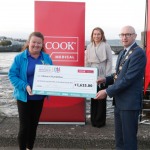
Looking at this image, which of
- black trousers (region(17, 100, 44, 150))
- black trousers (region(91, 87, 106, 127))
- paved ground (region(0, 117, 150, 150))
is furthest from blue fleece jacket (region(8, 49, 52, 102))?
black trousers (region(91, 87, 106, 127))

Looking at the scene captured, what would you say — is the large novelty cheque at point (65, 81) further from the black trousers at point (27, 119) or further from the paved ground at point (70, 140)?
the paved ground at point (70, 140)

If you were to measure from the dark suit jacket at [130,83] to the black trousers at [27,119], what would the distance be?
1110mm

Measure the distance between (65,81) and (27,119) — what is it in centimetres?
74

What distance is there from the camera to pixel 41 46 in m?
4.00

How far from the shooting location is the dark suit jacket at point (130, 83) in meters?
3.35

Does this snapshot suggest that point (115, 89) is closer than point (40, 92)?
Yes

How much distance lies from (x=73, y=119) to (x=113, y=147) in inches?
38.4

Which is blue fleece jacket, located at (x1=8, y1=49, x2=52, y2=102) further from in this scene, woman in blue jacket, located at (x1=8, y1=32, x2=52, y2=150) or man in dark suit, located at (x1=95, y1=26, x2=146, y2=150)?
man in dark suit, located at (x1=95, y1=26, x2=146, y2=150)

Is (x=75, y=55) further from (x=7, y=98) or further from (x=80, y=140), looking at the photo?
(x=7, y=98)

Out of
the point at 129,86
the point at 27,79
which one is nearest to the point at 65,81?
the point at 27,79

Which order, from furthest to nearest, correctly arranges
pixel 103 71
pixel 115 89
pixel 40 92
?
pixel 103 71 < pixel 40 92 < pixel 115 89

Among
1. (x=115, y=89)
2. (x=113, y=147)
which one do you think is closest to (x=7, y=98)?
(x=113, y=147)

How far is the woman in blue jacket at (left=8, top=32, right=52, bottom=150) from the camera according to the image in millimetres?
3900

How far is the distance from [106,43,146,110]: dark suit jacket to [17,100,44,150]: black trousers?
1110mm
